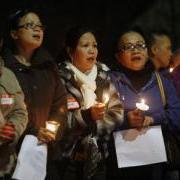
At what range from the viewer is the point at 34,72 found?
5.26 metres

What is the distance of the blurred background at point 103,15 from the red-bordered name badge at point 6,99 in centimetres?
337

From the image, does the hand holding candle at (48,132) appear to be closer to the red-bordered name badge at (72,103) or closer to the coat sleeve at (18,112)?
the coat sleeve at (18,112)

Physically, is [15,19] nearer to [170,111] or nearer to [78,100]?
[78,100]

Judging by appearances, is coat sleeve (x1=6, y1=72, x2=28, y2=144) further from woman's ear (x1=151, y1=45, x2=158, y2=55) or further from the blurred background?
the blurred background

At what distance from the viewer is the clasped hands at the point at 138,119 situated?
5.46 meters

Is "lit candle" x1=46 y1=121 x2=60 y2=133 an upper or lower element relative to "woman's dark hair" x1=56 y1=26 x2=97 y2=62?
lower

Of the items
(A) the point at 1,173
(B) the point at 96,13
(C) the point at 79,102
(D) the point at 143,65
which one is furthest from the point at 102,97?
(B) the point at 96,13

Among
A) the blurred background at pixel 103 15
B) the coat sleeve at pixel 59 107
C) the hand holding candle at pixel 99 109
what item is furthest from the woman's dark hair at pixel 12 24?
the blurred background at pixel 103 15

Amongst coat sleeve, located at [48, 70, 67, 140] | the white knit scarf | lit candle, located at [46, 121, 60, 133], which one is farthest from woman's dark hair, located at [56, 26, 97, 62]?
lit candle, located at [46, 121, 60, 133]

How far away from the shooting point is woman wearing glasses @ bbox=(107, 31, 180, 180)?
18.3 feet

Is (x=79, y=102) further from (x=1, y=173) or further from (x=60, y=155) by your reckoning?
(x=1, y=173)

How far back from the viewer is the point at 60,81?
5.35 m

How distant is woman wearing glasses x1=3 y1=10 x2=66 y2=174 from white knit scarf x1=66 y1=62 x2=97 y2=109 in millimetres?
248

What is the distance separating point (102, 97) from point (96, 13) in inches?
177
